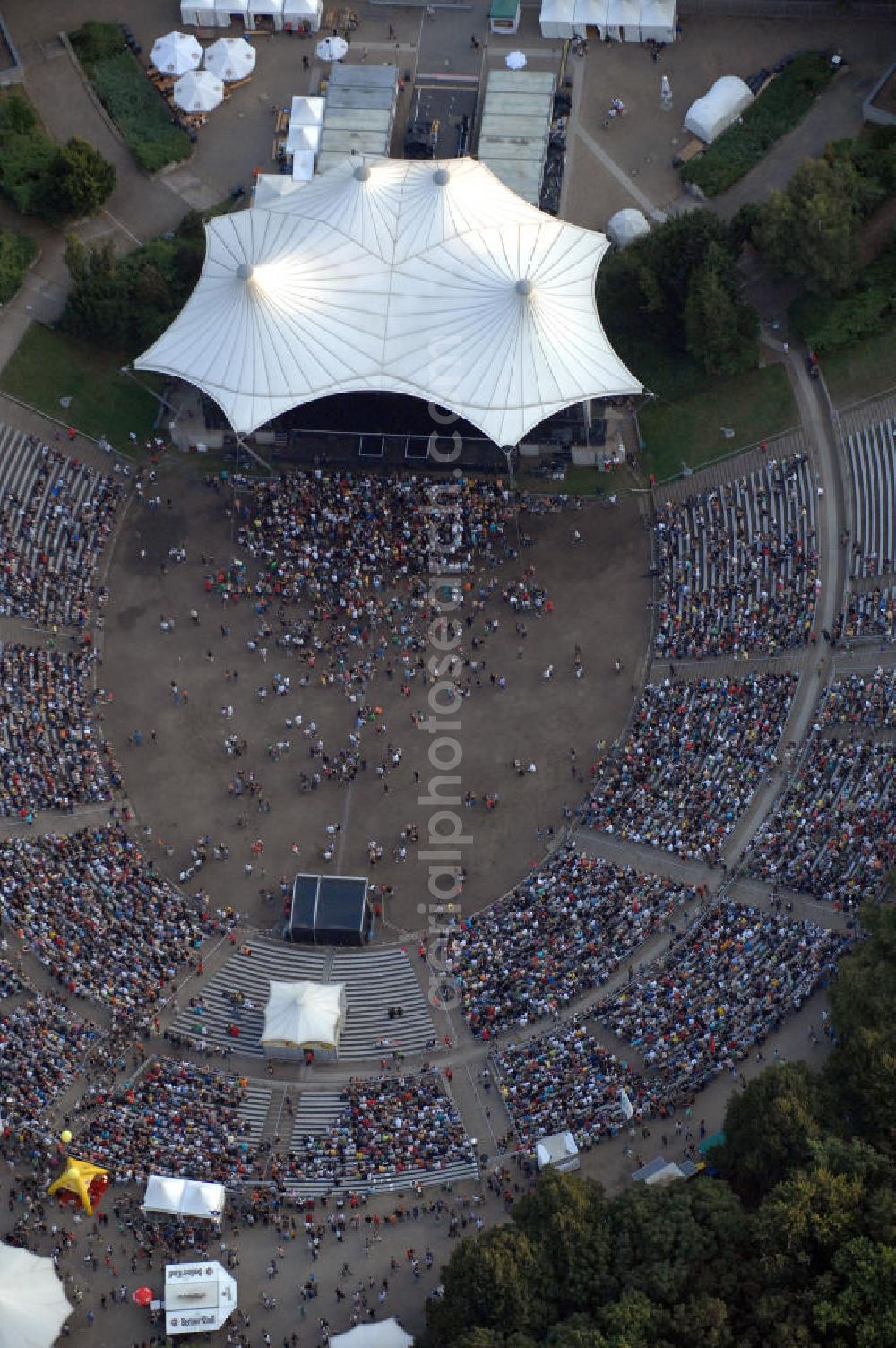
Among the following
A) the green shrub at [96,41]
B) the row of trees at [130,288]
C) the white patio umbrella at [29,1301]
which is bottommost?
the white patio umbrella at [29,1301]

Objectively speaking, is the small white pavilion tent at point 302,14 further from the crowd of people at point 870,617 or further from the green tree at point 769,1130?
the green tree at point 769,1130

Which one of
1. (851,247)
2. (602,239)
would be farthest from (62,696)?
(851,247)

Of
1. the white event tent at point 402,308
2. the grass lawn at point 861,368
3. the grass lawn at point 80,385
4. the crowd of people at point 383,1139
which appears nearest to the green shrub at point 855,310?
the grass lawn at point 861,368

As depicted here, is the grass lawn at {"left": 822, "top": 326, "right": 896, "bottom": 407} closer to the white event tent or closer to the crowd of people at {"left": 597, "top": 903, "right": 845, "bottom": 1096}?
the white event tent

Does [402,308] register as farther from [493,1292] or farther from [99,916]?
[493,1292]

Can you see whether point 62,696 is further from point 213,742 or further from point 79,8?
point 79,8

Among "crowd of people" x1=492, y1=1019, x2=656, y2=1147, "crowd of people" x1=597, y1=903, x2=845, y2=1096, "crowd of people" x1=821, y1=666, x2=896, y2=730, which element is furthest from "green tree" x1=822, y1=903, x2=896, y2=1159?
"crowd of people" x1=821, y1=666, x2=896, y2=730

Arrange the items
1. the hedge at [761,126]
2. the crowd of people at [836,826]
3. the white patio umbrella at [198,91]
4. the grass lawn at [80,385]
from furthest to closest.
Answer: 1. the white patio umbrella at [198,91]
2. the hedge at [761,126]
3. the grass lawn at [80,385]
4. the crowd of people at [836,826]
